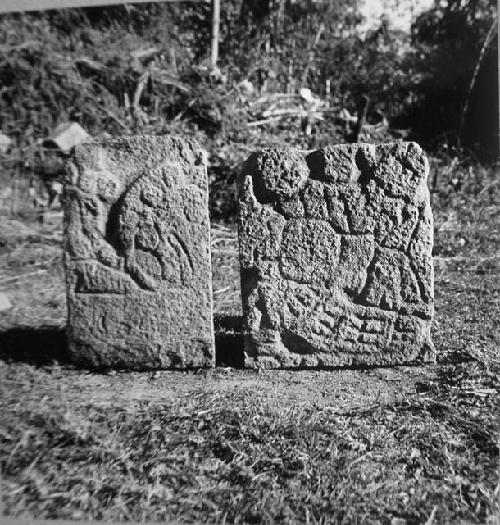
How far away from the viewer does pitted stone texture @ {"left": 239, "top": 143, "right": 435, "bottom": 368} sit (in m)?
2.32

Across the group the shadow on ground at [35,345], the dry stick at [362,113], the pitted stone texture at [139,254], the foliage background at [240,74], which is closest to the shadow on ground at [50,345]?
the shadow on ground at [35,345]

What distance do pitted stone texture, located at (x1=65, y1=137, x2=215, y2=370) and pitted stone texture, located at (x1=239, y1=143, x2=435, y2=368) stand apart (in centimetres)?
20

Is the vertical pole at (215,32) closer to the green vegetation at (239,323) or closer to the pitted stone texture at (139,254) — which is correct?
the green vegetation at (239,323)

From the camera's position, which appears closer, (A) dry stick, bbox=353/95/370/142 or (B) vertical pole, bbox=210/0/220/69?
(B) vertical pole, bbox=210/0/220/69

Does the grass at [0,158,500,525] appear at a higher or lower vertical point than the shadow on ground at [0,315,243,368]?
lower

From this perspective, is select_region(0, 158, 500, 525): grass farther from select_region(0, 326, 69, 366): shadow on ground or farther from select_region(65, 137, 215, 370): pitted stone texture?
select_region(65, 137, 215, 370): pitted stone texture

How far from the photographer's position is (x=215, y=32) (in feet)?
10.8

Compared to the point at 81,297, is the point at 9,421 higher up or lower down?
lower down

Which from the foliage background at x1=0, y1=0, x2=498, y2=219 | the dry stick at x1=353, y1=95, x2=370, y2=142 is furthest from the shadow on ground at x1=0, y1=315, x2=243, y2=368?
Result: the dry stick at x1=353, y1=95, x2=370, y2=142

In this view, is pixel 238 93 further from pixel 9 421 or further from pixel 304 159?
pixel 9 421

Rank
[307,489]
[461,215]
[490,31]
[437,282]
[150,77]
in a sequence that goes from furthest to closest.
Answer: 1. [150,77]
2. [461,215]
3. [437,282]
4. [490,31]
5. [307,489]

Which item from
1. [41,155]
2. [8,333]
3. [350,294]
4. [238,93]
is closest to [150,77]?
[238,93]

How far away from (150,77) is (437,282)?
2.73m

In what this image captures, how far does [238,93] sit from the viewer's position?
16.1 ft
